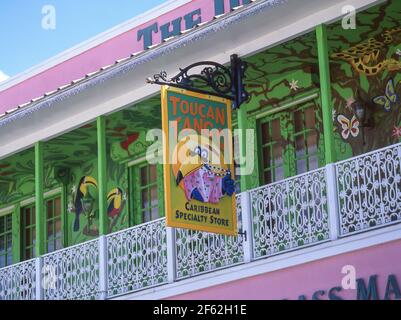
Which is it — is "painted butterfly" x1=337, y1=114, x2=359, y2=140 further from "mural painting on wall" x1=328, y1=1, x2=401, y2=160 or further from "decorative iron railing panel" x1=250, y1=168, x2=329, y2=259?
"decorative iron railing panel" x1=250, y1=168, x2=329, y2=259

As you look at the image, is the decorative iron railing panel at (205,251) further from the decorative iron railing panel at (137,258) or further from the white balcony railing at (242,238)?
the decorative iron railing panel at (137,258)

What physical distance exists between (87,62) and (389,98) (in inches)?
222

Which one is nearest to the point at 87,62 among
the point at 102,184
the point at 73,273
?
the point at 102,184

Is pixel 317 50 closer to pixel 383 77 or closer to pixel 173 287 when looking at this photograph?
pixel 383 77

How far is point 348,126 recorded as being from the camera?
1762 cm

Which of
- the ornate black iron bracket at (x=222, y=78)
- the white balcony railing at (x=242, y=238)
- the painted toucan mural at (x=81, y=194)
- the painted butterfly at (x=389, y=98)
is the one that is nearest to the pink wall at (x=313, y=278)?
the white balcony railing at (x=242, y=238)

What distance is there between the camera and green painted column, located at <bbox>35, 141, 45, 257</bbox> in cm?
1950

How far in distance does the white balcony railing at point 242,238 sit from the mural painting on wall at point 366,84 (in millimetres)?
788

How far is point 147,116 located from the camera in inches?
764

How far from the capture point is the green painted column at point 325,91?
15.9m

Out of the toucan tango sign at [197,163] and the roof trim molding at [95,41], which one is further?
the roof trim molding at [95,41]

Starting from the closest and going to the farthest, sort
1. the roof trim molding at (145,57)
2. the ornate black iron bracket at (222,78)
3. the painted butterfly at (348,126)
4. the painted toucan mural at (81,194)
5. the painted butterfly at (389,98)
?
the roof trim molding at (145,57)
the ornate black iron bracket at (222,78)
the painted butterfly at (389,98)
the painted butterfly at (348,126)
the painted toucan mural at (81,194)

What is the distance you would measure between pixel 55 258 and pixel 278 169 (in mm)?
3290

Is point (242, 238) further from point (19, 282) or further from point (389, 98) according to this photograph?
point (19, 282)
